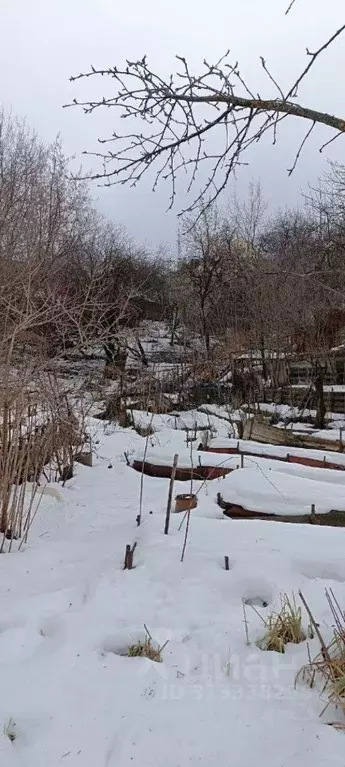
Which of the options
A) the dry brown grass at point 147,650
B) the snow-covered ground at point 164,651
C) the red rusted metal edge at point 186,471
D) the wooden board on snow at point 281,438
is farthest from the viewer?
the wooden board on snow at point 281,438

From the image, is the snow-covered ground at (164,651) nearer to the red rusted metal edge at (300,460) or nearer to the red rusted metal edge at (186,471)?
the red rusted metal edge at (186,471)

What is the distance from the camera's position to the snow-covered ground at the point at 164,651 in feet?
5.48

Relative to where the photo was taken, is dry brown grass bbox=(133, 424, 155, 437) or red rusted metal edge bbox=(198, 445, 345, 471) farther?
dry brown grass bbox=(133, 424, 155, 437)

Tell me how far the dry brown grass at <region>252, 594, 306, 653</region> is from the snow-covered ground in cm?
5

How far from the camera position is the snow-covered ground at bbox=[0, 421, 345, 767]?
5.48 feet

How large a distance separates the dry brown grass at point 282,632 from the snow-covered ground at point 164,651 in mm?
46

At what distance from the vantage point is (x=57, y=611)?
2514 millimetres

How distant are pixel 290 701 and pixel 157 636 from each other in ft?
2.26

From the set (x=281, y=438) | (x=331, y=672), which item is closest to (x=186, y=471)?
(x=331, y=672)

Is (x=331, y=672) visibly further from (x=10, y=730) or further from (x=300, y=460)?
(x=300, y=460)

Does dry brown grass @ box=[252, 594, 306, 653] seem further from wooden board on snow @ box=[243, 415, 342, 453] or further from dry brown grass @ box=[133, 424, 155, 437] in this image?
dry brown grass @ box=[133, 424, 155, 437]

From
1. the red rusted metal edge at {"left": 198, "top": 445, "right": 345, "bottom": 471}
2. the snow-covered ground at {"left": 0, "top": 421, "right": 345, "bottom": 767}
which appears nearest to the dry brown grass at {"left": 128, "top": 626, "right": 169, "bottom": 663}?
the snow-covered ground at {"left": 0, "top": 421, "right": 345, "bottom": 767}

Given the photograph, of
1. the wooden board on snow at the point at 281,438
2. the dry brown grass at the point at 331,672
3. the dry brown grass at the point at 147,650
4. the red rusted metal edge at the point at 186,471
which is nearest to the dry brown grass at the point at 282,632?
the dry brown grass at the point at 331,672

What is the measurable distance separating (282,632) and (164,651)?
52 cm
